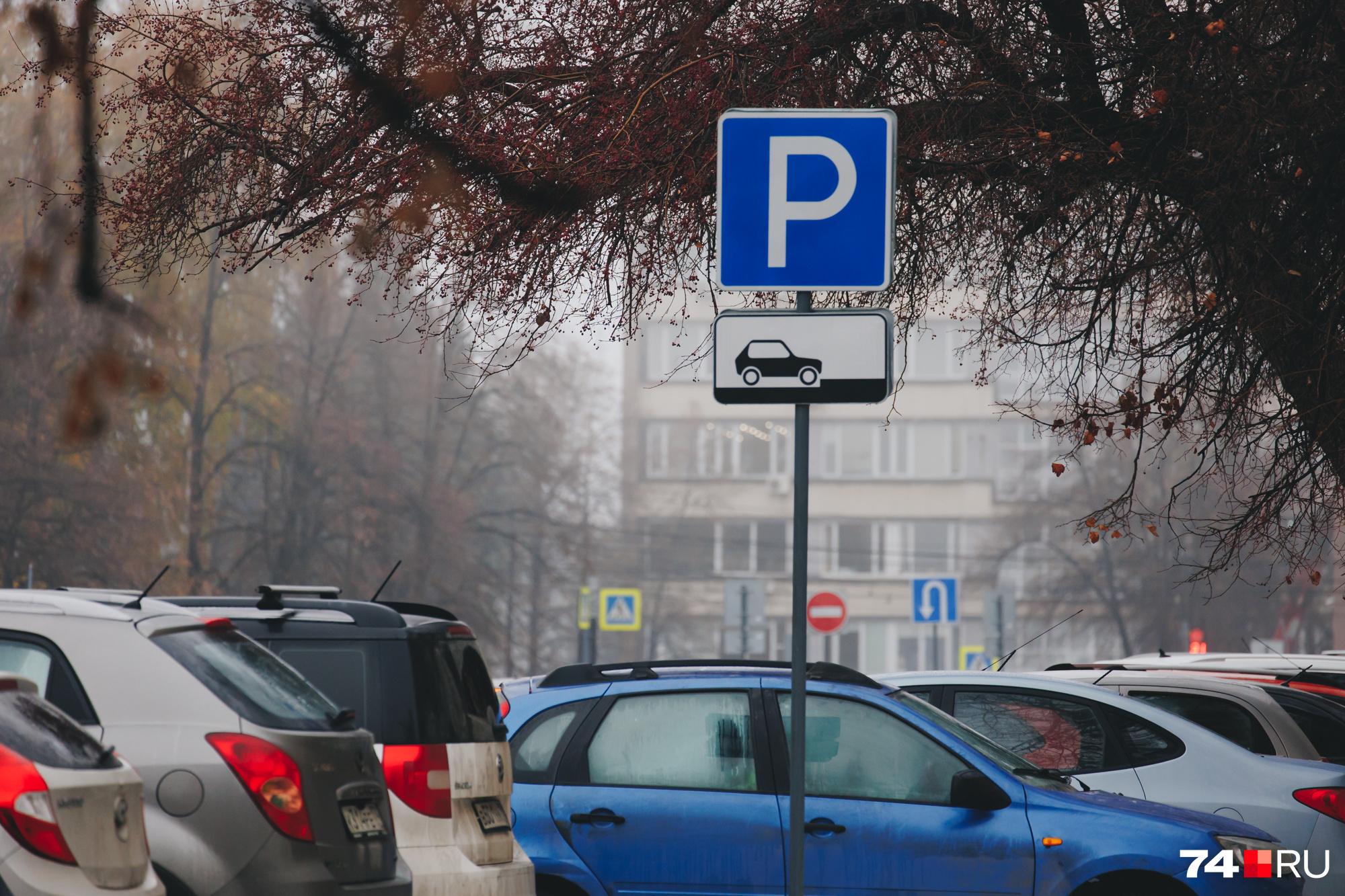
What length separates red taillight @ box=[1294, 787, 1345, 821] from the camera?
835 centimetres

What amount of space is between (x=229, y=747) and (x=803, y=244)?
256 centimetres

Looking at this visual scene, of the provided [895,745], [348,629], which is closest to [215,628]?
[348,629]

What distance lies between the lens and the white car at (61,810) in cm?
406

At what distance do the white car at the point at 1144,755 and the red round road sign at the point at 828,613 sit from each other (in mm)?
18364

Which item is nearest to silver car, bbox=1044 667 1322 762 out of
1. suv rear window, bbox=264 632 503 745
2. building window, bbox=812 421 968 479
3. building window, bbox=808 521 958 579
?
suv rear window, bbox=264 632 503 745

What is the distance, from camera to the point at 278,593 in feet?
21.4

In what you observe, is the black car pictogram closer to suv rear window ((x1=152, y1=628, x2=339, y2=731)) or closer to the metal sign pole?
the metal sign pole

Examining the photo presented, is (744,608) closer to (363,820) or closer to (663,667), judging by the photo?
(663,667)

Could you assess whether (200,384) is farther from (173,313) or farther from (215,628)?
(215,628)

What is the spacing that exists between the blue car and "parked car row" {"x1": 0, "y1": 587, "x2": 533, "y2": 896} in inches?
47.8

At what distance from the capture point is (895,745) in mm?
7523

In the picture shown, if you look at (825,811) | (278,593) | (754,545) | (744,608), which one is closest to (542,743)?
(825,811)

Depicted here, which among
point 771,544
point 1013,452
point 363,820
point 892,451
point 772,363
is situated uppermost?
point 892,451

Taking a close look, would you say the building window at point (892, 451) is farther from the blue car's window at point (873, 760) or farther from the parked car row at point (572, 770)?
the blue car's window at point (873, 760)
